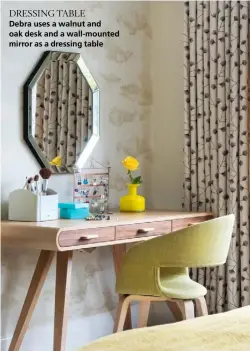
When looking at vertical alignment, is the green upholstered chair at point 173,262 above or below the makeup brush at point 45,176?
below

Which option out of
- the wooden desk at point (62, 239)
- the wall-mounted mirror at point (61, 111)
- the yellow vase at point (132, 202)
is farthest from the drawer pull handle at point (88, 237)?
the yellow vase at point (132, 202)

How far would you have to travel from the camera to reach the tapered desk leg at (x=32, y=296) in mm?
3447

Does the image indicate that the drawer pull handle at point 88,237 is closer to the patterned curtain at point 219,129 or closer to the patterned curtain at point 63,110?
the patterned curtain at point 63,110

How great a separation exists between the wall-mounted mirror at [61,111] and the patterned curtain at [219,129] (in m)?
0.63

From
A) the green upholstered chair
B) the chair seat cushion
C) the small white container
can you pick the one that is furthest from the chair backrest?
the small white container

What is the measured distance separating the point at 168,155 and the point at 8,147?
1.25 m

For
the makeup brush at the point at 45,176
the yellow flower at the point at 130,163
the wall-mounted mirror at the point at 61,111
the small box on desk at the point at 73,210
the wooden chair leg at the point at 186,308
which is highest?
the wall-mounted mirror at the point at 61,111

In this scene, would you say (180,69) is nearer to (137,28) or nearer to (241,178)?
(137,28)

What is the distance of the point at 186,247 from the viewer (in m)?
3.28

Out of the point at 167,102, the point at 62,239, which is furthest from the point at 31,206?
the point at 167,102

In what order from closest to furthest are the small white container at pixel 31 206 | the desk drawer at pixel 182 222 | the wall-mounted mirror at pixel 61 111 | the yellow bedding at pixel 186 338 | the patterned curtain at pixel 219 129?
the yellow bedding at pixel 186 338 < the small white container at pixel 31 206 < the wall-mounted mirror at pixel 61 111 < the desk drawer at pixel 182 222 < the patterned curtain at pixel 219 129

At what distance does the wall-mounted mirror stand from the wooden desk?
49 cm

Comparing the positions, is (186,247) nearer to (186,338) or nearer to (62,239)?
(62,239)

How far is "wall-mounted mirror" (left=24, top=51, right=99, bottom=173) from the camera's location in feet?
12.0
